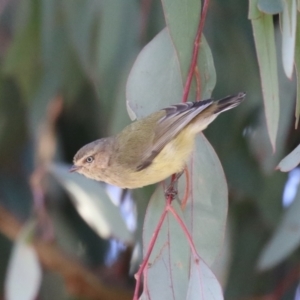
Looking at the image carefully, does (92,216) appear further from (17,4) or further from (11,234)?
(17,4)

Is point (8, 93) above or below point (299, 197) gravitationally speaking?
above

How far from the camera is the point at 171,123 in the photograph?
173cm

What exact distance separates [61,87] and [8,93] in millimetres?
267

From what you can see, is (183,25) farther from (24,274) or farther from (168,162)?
(24,274)

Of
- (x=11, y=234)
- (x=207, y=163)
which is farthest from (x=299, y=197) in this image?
(x=11, y=234)

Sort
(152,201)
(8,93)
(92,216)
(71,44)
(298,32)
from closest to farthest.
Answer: (298,32)
(152,201)
(92,216)
(71,44)
(8,93)

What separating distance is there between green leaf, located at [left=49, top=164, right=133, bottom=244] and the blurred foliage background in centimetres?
19

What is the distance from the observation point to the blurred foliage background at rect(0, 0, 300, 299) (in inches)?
82.8

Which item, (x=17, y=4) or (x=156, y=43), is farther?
(x=17, y=4)

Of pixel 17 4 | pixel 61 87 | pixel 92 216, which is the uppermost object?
pixel 17 4

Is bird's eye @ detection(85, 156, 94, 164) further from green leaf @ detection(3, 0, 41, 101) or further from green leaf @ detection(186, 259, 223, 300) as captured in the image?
green leaf @ detection(186, 259, 223, 300)

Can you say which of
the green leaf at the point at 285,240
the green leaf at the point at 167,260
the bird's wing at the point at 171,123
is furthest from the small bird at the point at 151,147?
the green leaf at the point at 285,240

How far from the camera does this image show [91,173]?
6.39ft

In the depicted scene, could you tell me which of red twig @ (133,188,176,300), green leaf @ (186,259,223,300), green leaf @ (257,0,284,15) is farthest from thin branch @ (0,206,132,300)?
green leaf @ (257,0,284,15)
